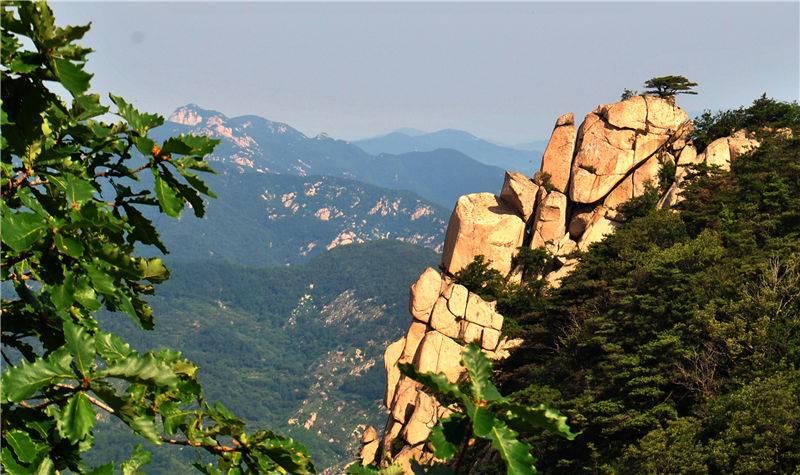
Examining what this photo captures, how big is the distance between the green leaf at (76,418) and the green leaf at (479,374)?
2.21 metres

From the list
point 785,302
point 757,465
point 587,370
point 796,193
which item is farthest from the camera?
point 796,193

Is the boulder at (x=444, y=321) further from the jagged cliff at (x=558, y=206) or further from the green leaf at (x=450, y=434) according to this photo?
the green leaf at (x=450, y=434)

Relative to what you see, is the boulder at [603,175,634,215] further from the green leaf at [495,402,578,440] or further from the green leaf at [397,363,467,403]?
the green leaf at [397,363,467,403]

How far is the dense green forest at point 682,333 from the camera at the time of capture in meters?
25.9

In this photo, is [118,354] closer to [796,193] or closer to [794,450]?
[794,450]

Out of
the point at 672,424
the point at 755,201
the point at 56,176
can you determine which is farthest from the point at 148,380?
the point at 755,201

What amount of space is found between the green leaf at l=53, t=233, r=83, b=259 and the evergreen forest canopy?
0.5 inches

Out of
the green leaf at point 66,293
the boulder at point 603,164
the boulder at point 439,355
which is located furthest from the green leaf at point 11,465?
the boulder at point 603,164

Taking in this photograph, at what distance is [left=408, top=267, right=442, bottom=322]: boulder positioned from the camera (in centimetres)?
5194

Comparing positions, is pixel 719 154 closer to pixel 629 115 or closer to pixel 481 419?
pixel 629 115

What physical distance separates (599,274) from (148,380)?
45.6m

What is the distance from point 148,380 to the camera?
378cm

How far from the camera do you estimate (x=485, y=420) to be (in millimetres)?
3699

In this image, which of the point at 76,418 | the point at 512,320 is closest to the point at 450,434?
the point at 76,418
